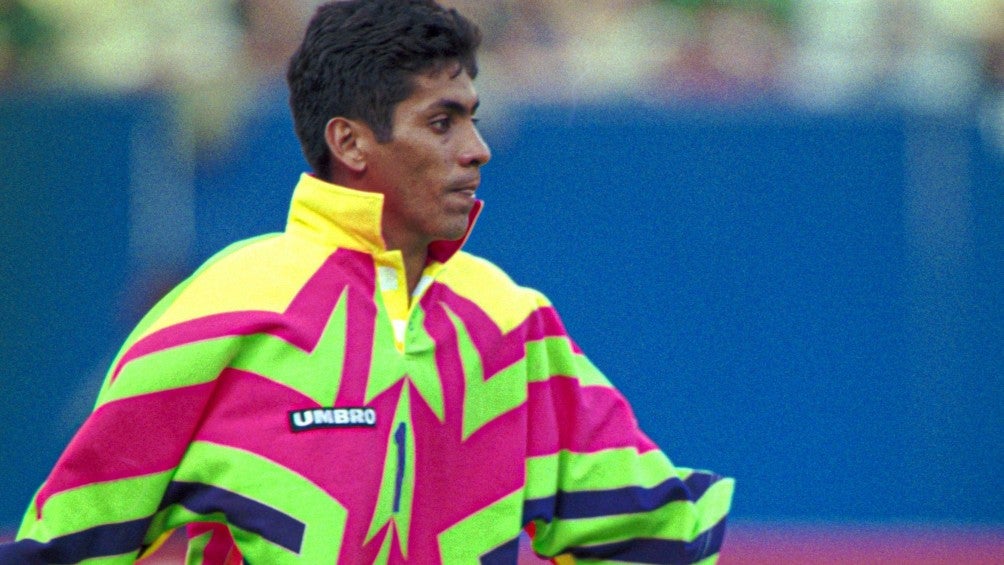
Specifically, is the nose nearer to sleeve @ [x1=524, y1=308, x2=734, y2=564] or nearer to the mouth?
the mouth

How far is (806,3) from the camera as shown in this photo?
8961 mm

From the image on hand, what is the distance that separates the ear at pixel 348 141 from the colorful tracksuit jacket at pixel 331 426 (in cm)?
8

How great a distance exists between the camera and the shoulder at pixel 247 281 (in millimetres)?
2926

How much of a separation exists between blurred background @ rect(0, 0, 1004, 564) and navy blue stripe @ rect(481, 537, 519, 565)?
17.0 feet

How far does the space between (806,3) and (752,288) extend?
162 cm

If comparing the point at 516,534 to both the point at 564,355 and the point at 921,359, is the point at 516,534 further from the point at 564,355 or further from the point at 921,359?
the point at 921,359

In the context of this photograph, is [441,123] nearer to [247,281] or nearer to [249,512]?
[247,281]

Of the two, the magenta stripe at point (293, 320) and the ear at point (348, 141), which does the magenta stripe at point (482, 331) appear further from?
the ear at point (348, 141)

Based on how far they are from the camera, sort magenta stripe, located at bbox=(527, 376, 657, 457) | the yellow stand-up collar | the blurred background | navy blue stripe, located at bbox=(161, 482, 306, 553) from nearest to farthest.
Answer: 1. navy blue stripe, located at bbox=(161, 482, 306, 553)
2. the yellow stand-up collar
3. magenta stripe, located at bbox=(527, 376, 657, 457)
4. the blurred background

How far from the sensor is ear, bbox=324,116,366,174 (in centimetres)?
311

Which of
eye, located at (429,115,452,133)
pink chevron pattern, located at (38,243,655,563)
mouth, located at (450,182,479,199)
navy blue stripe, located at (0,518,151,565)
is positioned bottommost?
navy blue stripe, located at (0,518,151,565)

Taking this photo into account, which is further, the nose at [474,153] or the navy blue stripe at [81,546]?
the nose at [474,153]

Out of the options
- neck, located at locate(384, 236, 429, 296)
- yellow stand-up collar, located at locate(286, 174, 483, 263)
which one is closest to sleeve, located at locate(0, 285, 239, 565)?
yellow stand-up collar, located at locate(286, 174, 483, 263)

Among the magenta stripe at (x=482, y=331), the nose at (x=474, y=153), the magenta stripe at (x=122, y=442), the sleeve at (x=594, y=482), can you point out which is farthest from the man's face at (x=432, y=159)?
the magenta stripe at (x=122, y=442)
